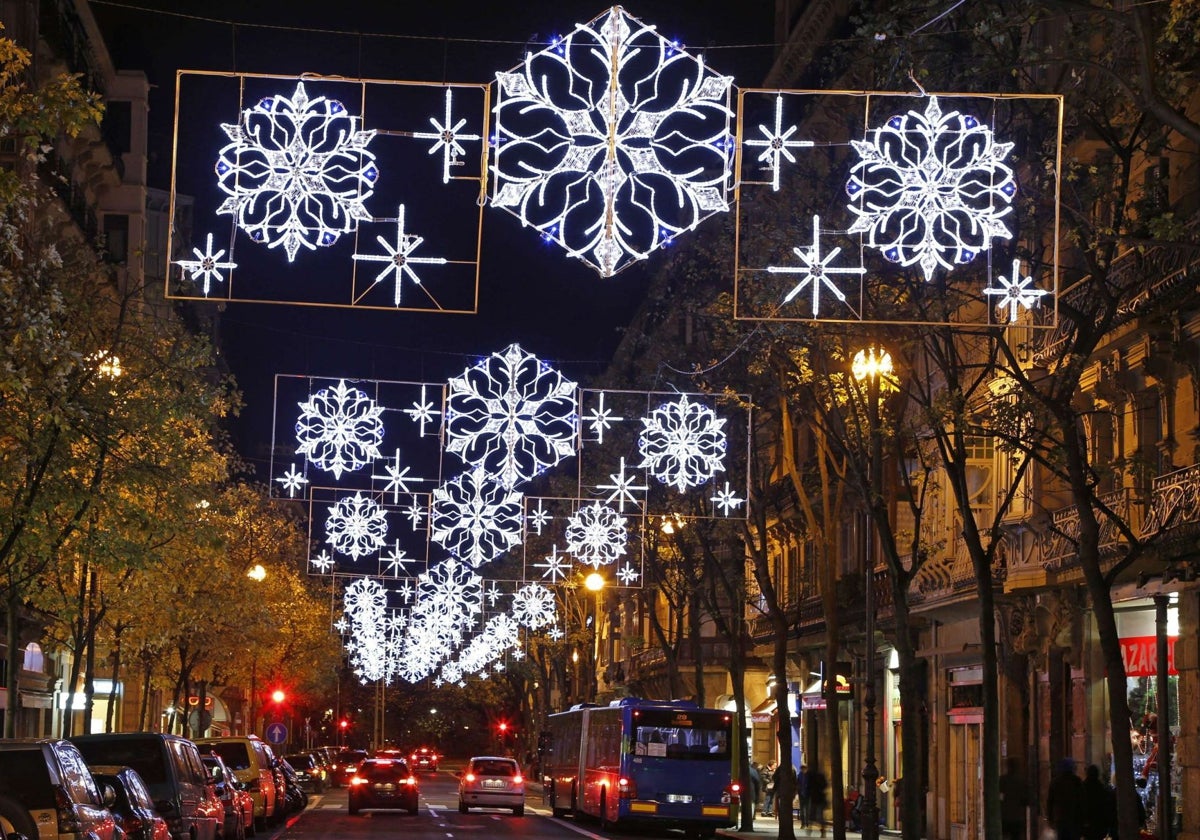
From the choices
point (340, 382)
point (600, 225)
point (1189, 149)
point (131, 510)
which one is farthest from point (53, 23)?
point (600, 225)

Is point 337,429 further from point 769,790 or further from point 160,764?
point 769,790

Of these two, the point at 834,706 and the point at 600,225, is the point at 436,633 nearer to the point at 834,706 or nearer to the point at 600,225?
the point at 834,706

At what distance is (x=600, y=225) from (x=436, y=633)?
199 ft

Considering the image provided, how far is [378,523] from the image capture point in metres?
37.9

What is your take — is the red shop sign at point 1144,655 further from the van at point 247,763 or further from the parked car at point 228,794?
the van at point 247,763

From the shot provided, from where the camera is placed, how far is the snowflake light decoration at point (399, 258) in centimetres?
1731

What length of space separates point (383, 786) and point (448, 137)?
1391 inches

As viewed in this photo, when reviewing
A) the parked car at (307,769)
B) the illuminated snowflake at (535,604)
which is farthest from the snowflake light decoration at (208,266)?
the parked car at (307,769)

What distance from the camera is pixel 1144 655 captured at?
102 ft

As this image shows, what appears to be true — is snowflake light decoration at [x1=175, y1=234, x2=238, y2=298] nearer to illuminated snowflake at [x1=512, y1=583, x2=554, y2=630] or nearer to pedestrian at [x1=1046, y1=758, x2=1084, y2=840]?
pedestrian at [x1=1046, y1=758, x2=1084, y2=840]

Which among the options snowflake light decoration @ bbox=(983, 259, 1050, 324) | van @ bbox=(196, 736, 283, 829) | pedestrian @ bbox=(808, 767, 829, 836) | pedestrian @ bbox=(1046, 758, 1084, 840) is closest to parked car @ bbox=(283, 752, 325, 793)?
van @ bbox=(196, 736, 283, 829)

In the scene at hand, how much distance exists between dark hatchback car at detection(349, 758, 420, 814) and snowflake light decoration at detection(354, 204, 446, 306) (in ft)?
113

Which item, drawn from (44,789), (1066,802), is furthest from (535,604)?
(44,789)

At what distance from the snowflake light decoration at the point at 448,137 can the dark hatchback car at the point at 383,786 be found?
115 ft
